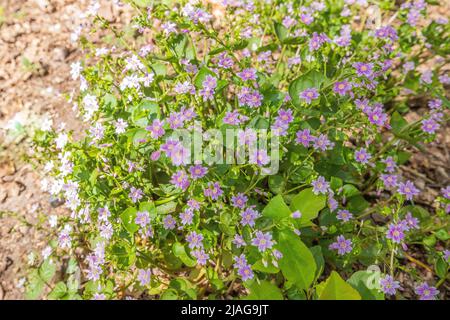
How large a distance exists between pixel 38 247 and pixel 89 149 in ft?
3.66

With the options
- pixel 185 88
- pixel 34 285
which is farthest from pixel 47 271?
pixel 185 88

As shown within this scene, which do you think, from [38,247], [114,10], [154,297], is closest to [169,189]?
[154,297]

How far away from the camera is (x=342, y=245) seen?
6.55 feet

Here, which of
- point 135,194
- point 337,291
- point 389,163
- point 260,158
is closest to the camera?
point 337,291

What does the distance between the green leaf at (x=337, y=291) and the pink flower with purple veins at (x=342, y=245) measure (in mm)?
442

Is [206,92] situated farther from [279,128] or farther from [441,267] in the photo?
[441,267]

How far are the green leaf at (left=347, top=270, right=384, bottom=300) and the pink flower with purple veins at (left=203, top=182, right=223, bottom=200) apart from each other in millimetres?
693

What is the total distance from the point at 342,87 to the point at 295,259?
0.81 m

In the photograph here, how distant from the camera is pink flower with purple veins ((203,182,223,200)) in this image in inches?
68.4

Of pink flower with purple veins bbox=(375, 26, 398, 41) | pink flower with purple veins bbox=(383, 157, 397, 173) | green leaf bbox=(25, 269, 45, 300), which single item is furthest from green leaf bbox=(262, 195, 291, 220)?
green leaf bbox=(25, 269, 45, 300)

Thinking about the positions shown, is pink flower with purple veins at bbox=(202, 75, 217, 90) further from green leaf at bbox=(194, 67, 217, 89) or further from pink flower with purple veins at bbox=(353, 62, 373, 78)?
pink flower with purple veins at bbox=(353, 62, 373, 78)

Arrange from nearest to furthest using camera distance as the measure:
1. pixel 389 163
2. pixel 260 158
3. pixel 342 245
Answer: pixel 260 158 < pixel 342 245 < pixel 389 163
